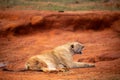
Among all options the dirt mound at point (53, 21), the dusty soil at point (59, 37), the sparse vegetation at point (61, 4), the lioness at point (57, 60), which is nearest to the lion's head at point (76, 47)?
the lioness at point (57, 60)

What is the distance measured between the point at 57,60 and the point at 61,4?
2.57 meters

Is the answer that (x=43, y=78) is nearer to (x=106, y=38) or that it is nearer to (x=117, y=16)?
(x=106, y=38)

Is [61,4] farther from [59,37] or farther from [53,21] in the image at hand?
[59,37]

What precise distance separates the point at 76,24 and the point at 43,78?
2.29 meters

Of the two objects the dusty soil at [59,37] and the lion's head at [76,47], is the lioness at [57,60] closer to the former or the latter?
the lion's head at [76,47]

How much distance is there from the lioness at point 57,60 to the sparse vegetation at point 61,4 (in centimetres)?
198

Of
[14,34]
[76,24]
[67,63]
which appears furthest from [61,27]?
[67,63]

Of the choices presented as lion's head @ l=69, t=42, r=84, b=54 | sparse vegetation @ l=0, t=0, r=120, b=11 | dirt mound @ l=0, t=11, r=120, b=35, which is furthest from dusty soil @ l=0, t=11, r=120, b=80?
sparse vegetation @ l=0, t=0, r=120, b=11

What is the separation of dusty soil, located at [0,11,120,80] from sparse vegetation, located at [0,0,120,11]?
346 mm

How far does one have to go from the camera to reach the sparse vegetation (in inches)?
339

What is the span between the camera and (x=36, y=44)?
24.8 ft

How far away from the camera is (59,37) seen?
7766 millimetres

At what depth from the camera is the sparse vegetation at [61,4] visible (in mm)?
8602

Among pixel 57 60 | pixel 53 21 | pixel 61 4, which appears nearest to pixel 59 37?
pixel 53 21
